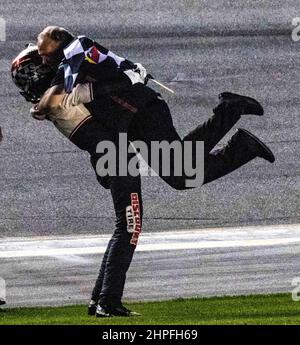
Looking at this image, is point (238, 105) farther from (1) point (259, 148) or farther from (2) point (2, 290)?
(2) point (2, 290)

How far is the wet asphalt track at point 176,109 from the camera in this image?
51.2 feet

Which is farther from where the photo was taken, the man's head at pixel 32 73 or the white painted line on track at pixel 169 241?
the white painted line on track at pixel 169 241

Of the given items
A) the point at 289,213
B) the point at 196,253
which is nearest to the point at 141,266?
the point at 196,253

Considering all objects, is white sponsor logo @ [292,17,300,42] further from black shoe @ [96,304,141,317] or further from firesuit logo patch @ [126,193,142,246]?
black shoe @ [96,304,141,317]

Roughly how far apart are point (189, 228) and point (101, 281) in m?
3.77

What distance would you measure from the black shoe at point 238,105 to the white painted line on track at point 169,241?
103 inches

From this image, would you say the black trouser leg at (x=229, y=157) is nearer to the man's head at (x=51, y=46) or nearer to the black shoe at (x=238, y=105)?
the black shoe at (x=238, y=105)

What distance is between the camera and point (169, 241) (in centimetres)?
1453

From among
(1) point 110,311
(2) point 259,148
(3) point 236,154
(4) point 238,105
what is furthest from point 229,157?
(1) point 110,311

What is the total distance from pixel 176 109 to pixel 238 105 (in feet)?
20.7

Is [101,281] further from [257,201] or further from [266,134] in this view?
[266,134]

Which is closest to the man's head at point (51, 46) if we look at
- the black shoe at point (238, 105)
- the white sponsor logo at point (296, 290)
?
the black shoe at point (238, 105)

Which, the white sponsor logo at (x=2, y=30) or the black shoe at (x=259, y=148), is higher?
the white sponsor logo at (x=2, y=30)

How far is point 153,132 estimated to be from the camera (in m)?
11.3
